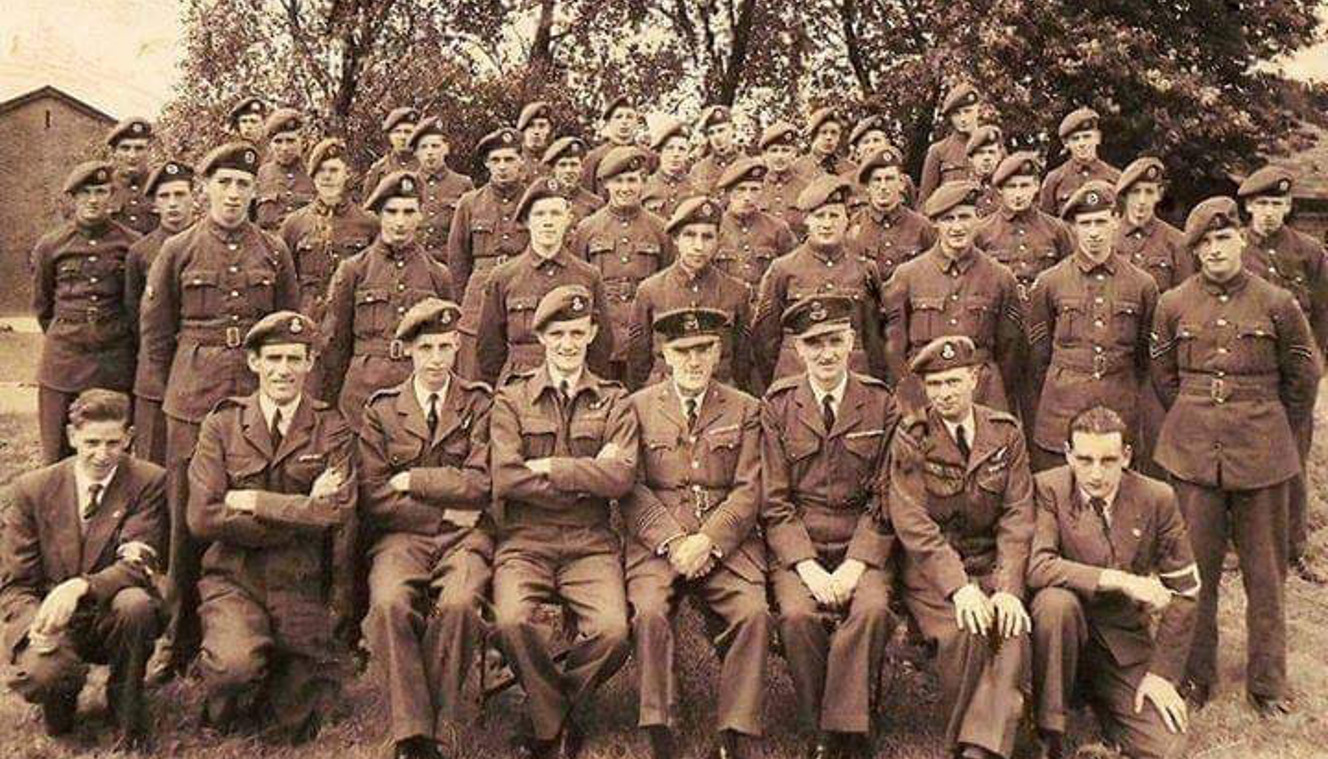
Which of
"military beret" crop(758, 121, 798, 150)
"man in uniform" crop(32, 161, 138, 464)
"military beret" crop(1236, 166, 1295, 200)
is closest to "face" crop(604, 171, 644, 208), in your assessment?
"military beret" crop(758, 121, 798, 150)

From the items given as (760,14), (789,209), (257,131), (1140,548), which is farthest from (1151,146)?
(1140,548)

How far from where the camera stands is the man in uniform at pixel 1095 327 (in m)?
6.47

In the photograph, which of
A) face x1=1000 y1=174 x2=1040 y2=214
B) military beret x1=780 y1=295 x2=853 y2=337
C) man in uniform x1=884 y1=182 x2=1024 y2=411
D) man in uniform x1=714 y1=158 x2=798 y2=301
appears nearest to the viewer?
military beret x1=780 y1=295 x2=853 y2=337

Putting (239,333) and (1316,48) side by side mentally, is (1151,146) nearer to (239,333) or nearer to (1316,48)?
(1316,48)

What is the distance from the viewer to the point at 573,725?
5125 mm

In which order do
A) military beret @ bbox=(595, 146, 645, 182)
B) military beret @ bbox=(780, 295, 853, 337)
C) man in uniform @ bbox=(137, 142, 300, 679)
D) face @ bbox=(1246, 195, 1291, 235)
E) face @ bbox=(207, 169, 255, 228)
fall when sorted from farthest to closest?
military beret @ bbox=(595, 146, 645, 182), face @ bbox=(1246, 195, 1291, 235), face @ bbox=(207, 169, 255, 228), man in uniform @ bbox=(137, 142, 300, 679), military beret @ bbox=(780, 295, 853, 337)

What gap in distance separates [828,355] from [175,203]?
3.62 meters

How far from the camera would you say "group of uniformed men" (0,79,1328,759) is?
195 inches

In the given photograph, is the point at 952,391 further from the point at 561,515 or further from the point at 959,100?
the point at 959,100

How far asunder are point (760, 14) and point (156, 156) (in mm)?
9417

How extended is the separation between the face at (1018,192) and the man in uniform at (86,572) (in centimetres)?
482

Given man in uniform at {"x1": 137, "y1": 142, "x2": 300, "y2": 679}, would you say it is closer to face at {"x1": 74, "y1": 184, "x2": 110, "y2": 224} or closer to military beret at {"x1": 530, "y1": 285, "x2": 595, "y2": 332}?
face at {"x1": 74, "y1": 184, "x2": 110, "y2": 224}

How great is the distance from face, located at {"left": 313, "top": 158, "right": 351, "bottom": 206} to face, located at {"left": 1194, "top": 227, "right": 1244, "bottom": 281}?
455 centimetres

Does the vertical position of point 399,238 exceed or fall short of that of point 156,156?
it falls short
